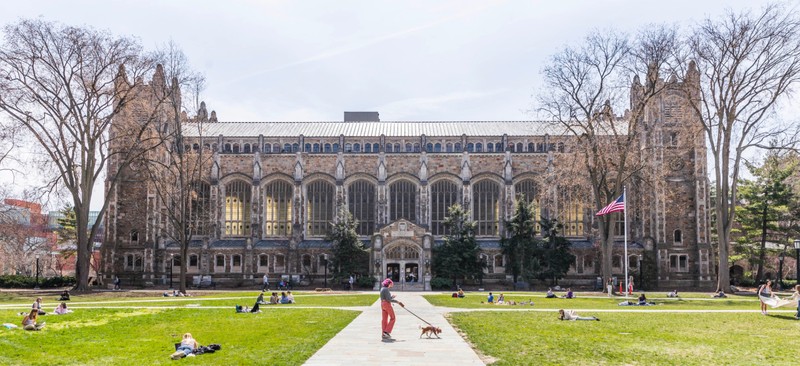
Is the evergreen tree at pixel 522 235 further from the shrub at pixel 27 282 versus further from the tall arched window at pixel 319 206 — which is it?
the shrub at pixel 27 282

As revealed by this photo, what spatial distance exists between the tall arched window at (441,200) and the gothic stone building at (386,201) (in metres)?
0.09

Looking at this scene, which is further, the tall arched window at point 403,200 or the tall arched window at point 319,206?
the tall arched window at point 319,206

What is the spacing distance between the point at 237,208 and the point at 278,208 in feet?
11.7

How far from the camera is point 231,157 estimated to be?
5984 cm

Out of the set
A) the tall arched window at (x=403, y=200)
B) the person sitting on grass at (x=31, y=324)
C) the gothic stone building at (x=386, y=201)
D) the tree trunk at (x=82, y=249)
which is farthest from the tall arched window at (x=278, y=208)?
the person sitting on grass at (x=31, y=324)

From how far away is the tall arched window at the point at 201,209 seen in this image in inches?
2291

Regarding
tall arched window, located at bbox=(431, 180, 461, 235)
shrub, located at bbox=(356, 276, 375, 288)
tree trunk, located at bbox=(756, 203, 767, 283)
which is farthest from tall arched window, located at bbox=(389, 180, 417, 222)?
tree trunk, located at bbox=(756, 203, 767, 283)

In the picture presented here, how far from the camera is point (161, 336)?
1716 centimetres

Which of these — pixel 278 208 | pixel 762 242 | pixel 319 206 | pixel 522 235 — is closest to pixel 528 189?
pixel 522 235

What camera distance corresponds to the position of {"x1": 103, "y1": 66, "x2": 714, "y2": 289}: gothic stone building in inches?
2153

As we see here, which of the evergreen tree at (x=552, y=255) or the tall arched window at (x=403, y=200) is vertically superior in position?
the tall arched window at (x=403, y=200)

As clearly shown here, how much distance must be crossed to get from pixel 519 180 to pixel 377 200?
12.3 meters

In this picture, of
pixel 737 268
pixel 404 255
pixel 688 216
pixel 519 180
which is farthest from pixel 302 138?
pixel 737 268

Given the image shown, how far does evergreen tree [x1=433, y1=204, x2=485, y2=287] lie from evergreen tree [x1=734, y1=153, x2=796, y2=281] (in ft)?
67.6
